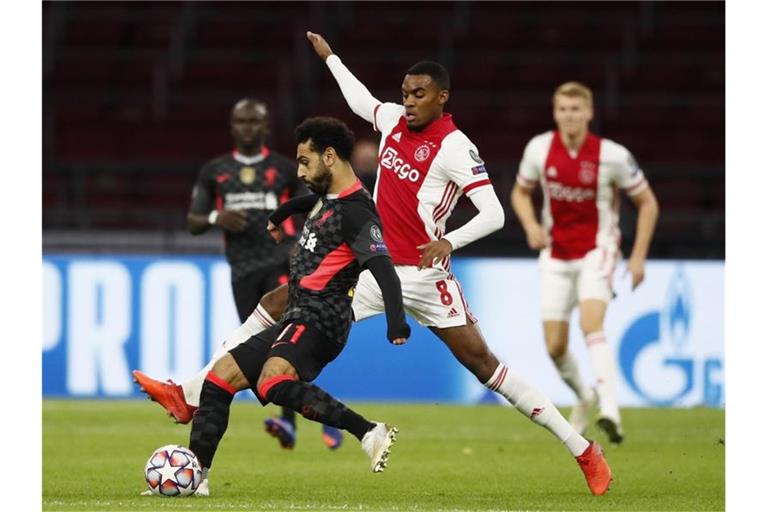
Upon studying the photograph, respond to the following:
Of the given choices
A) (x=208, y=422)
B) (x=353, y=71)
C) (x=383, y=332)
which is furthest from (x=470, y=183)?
(x=353, y=71)

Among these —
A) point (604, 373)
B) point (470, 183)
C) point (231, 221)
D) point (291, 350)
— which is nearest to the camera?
point (291, 350)

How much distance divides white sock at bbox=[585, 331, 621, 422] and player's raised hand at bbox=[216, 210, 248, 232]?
7.81ft

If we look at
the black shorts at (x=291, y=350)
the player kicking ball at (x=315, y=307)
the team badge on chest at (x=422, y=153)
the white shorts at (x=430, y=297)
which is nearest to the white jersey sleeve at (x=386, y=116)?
the team badge on chest at (x=422, y=153)

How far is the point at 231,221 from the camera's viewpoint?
9.79m

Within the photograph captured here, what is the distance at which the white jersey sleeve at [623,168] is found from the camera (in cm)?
1035

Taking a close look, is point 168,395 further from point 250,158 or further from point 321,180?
point 250,158

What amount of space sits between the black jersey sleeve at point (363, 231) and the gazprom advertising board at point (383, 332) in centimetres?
700

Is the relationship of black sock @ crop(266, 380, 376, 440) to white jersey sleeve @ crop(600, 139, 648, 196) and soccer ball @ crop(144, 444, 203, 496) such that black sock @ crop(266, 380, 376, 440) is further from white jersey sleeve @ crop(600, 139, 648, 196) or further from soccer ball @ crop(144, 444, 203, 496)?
white jersey sleeve @ crop(600, 139, 648, 196)

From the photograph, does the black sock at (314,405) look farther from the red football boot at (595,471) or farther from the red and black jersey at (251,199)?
the red and black jersey at (251,199)

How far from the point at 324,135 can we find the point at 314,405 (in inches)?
47.1

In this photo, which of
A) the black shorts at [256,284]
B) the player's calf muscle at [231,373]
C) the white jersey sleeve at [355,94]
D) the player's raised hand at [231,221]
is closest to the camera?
the player's calf muscle at [231,373]
